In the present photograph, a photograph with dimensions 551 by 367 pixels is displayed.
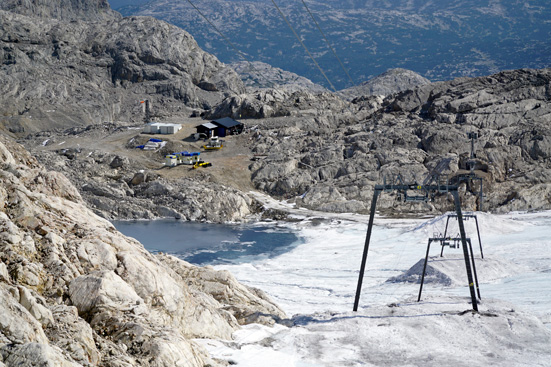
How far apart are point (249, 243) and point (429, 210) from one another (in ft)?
68.4

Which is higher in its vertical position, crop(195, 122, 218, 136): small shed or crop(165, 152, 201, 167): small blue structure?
crop(195, 122, 218, 136): small shed

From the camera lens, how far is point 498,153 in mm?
69625

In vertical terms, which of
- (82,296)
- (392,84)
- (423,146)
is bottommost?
(423,146)

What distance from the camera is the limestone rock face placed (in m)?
12.0

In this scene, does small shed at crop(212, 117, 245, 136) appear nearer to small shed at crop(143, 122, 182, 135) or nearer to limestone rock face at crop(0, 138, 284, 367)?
small shed at crop(143, 122, 182, 135)

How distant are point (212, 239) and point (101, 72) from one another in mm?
80112

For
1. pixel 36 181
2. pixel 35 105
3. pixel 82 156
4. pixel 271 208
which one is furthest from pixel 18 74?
pixel 36 181

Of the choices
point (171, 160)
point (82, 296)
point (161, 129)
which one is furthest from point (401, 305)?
point (161, 129)

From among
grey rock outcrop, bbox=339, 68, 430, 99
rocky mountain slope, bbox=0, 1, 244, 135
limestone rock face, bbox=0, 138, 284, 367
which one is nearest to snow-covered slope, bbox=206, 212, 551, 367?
limestone rock face, bbox=0, 138, 284, 367

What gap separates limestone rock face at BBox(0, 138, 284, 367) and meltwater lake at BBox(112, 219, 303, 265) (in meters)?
28.5

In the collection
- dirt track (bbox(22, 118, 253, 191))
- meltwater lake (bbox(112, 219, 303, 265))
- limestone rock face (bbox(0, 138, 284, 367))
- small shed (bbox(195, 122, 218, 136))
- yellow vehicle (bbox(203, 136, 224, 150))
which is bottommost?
meltwater lake (bbox(112, 219, 303, 265))

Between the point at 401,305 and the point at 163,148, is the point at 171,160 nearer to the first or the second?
the point at 163,148

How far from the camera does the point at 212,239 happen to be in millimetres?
→ 54688

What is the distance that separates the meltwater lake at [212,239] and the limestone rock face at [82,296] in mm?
28540
